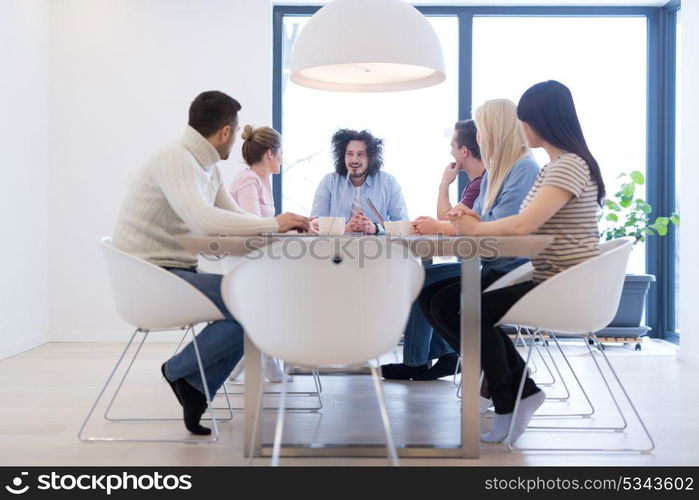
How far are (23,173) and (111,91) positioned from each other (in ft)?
2.74

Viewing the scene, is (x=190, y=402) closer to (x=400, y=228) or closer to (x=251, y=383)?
(x=251, y=383)

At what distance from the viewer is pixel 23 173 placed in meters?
4.68

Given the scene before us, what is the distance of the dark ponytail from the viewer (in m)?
2.49

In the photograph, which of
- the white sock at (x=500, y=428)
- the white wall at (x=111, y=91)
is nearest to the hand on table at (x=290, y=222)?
the white sock at (x=500, y=428)

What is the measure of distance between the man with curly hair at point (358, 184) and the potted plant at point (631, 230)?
1.48 meters

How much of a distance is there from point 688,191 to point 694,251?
0.36 m

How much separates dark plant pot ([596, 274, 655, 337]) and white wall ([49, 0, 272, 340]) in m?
2.70

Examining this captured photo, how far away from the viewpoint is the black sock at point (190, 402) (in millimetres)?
2652

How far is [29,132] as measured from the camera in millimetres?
4773

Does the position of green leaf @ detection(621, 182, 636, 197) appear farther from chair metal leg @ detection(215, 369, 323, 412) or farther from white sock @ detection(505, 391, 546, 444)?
white sock @ detection(505, 391, 546, 444)

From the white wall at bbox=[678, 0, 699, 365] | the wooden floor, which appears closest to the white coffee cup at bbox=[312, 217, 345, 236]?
the wooden floor

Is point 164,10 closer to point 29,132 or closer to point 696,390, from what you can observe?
point 29,132

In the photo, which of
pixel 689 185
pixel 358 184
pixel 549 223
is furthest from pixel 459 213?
pixel 689 185

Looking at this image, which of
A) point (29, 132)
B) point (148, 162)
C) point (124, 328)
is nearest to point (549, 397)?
point (148, 162)
